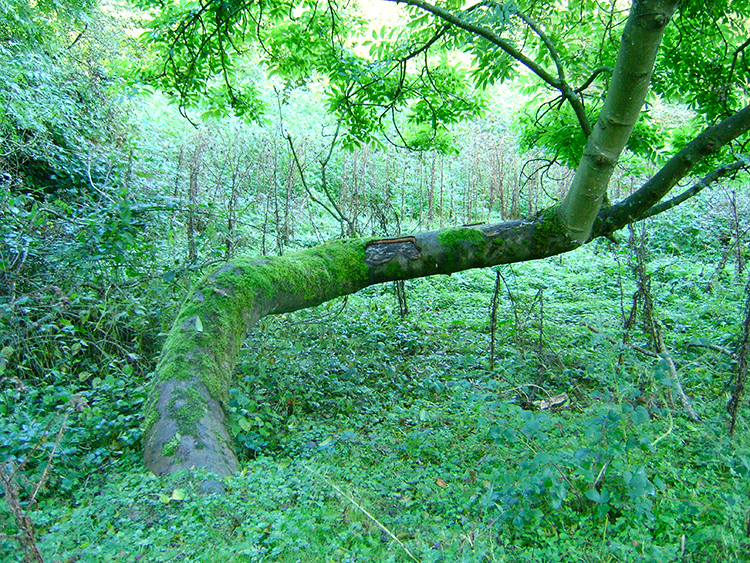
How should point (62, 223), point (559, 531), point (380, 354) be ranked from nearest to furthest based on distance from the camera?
point (559, 531), point (62, 223), point (380, 354)

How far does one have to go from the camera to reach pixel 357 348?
15.2 feet

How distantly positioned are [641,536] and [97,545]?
2.12m

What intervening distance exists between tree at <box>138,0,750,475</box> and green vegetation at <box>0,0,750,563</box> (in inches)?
1.1

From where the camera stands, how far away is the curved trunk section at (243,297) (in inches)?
101

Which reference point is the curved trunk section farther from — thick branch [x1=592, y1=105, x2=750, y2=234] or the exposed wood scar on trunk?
thick branch [x1=592, y1=105, x2=750, y2=234]

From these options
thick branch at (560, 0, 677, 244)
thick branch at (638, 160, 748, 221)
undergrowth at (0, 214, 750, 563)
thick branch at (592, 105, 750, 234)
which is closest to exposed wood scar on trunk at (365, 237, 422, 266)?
undergrowth at (0, 214, 750, 563)

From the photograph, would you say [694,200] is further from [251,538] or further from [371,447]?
[251,538]

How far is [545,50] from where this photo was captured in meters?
4.20

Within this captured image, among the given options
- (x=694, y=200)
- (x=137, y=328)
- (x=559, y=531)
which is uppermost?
(x=694, y=200)

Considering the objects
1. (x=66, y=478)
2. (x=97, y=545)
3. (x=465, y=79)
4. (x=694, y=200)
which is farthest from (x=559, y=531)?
(x=694, y=200)

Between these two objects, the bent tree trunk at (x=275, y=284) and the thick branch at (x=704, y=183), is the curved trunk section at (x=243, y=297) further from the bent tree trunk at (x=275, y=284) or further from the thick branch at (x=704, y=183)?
the thick branch at (x=704, y=183)

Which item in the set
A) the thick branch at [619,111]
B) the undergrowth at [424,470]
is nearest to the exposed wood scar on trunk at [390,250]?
the undergrowth at [424,470]

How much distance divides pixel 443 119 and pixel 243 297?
3057mm

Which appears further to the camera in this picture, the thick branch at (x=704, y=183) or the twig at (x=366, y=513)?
the thick branch at (x=704, y=183)
